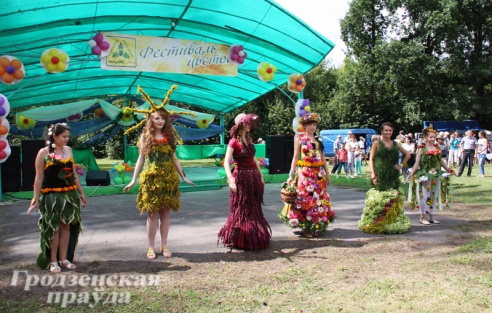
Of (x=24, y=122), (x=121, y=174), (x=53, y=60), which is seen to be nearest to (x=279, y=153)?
(x=121, y=174)

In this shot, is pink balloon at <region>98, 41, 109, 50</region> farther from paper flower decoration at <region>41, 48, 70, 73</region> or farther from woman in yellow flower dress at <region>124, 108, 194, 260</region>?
woman in yellow flower dress at <region>124, 108, 194, 260</region>

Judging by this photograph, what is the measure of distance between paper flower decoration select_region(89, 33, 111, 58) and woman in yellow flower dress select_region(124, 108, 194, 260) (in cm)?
568

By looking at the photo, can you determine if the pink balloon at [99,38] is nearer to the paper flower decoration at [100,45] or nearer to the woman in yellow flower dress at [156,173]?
the paper flower decoration at [100,45]

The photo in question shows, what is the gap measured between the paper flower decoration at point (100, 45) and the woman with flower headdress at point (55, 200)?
577 cm

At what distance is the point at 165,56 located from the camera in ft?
33.9

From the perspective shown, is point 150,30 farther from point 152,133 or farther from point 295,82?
point 152,133

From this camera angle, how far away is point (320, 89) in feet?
126

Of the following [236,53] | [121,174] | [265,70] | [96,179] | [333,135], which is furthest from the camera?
[333,135]

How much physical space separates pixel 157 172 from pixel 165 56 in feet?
21.0

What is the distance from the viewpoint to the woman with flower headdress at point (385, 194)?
586 cm

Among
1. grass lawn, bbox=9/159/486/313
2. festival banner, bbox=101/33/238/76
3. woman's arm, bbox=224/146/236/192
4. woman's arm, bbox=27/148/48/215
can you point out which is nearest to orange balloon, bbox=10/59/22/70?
festival banner, bbox=101/33/238/76

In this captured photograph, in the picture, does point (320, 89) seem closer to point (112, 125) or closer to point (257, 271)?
point (112, 125)

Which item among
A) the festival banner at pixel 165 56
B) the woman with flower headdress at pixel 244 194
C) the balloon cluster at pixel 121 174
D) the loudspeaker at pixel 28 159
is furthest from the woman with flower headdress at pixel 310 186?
the loudspeaker at pixel 28 159

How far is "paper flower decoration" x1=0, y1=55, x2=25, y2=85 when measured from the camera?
836 cm
